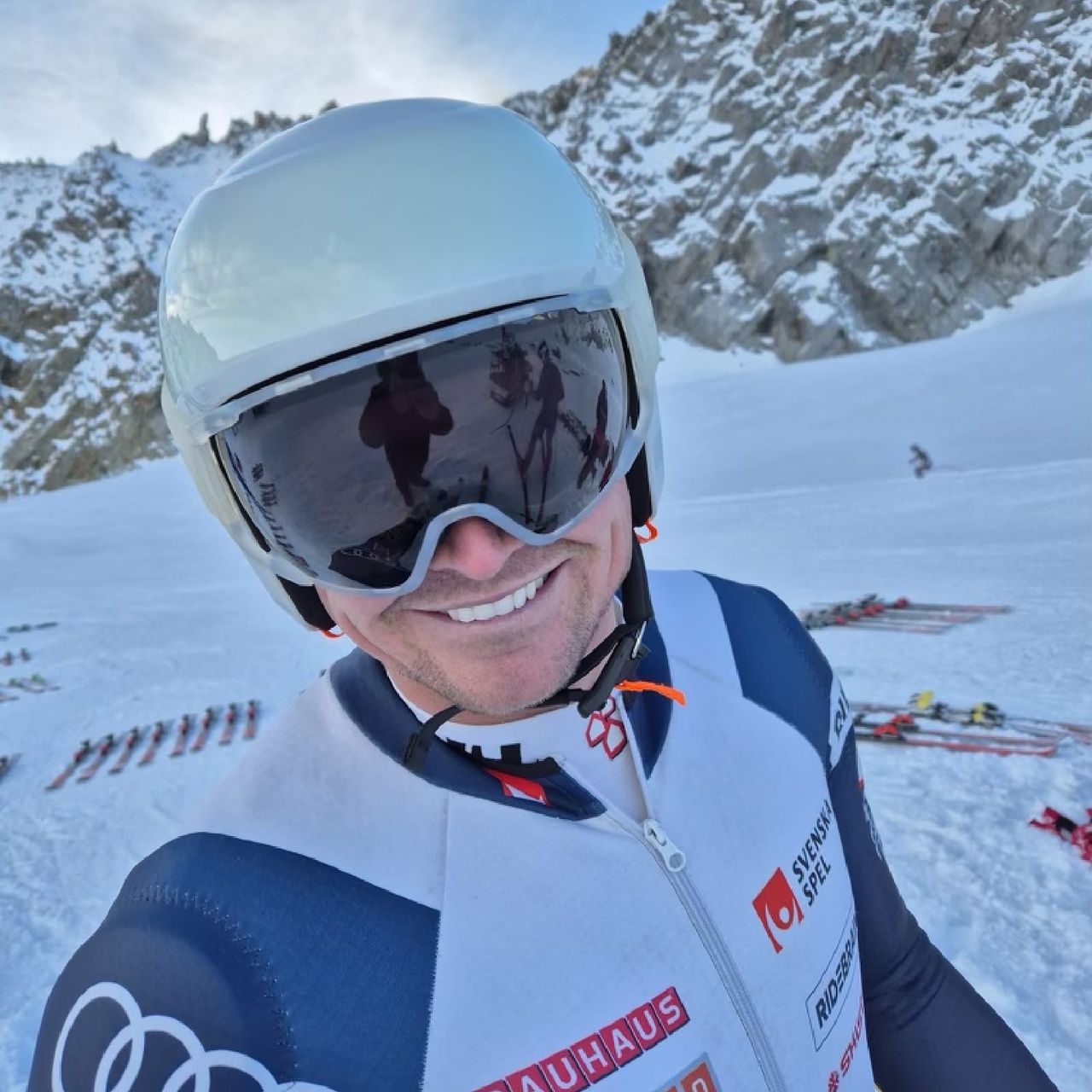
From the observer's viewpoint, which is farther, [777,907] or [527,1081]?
[777,907]

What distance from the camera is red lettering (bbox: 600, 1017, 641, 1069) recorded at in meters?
1.11

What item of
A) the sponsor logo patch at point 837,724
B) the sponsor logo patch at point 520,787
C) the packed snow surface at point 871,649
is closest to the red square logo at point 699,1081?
the sponsor logo patch at point 520,787

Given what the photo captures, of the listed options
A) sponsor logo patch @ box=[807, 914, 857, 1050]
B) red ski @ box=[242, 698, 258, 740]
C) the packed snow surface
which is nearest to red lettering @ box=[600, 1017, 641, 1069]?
sponsor logo patch @ box=[807, 914, 857, 1050]

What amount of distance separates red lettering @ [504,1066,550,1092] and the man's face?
1.63ft

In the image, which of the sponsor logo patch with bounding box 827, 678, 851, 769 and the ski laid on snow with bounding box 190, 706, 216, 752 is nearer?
the sponsor logo patch with bounding box 827, 678, 851, 769

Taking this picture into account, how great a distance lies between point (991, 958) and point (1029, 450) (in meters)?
22.3

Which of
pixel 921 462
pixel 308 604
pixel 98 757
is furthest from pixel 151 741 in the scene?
pixel 921 462

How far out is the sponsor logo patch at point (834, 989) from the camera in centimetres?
133

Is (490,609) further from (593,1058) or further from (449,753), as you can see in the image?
(593,1058)

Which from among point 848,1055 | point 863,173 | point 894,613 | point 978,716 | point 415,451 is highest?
point 863,173

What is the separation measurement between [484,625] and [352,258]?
0.62 m

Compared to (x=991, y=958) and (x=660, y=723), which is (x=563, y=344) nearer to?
(x=660, y=723)

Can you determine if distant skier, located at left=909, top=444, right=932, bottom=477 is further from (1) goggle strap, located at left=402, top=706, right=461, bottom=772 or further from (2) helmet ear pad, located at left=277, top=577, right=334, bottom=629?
(1) goggle strap, located at left=402, top=706, right=461, bottom=772

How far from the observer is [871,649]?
24.3ft
